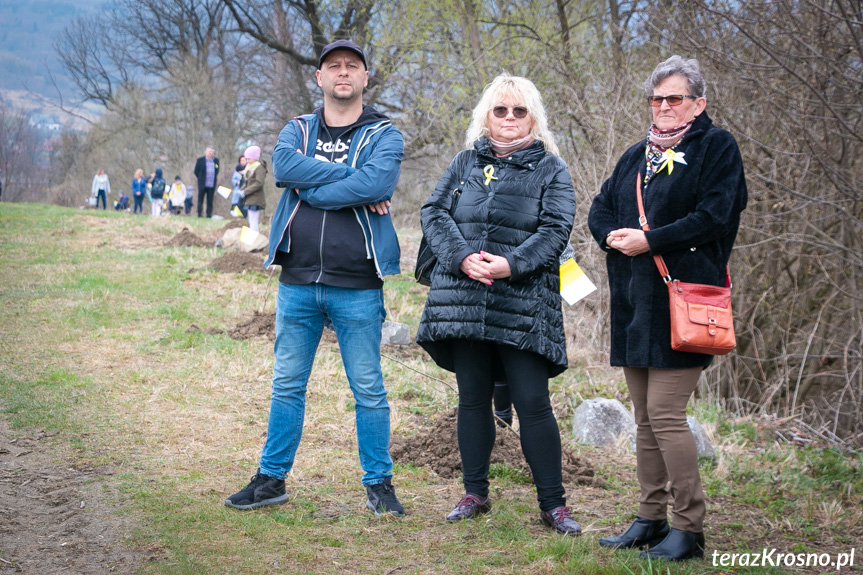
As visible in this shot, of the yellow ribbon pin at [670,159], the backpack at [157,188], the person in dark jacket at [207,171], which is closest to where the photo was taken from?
the yellow ribbon pin at [670,159]

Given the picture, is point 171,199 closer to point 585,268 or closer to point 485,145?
point 585,268

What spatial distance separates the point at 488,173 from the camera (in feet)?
12.7

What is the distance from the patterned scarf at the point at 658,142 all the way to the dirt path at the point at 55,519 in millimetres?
2811

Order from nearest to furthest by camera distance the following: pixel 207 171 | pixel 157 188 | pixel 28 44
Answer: pixel 207 171 < pixel 157 188 < pixel 28 44

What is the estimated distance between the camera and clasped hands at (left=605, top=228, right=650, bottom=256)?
11.6 feet

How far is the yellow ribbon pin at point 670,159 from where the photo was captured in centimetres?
354

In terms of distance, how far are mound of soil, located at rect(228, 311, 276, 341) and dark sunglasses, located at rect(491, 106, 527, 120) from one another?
4.86 metres

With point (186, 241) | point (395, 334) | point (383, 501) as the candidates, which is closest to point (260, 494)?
point (383, 501)

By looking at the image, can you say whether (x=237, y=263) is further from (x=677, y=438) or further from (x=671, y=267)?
(x=677, y=438)

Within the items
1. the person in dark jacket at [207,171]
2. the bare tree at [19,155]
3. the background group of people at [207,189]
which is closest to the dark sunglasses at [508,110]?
the background group of people at [207,189]

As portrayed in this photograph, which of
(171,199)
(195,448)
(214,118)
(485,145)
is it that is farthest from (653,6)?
(214,118)

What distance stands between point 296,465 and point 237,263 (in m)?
7.67

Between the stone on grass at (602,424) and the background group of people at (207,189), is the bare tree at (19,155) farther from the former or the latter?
the stone on grass at (602,424)

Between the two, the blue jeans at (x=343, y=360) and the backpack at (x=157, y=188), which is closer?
the blue jeans at (x=343, y=360)
